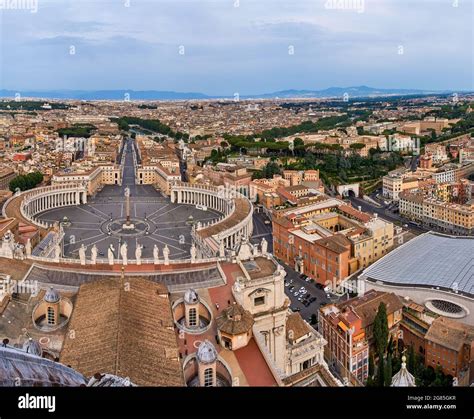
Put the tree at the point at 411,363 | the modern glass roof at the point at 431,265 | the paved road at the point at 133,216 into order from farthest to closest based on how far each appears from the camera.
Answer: the paved road at the point at 133,216, the modern glass roof at the point at 431,265, the tree at the point at 411,363

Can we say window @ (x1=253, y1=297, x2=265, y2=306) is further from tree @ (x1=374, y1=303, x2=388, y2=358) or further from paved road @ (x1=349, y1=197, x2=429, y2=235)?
paved road @ (x1=349, y1=197, x2=429, y2=235)

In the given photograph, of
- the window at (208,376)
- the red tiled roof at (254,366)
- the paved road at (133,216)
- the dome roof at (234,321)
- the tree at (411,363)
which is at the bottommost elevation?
the tree at (411,363)

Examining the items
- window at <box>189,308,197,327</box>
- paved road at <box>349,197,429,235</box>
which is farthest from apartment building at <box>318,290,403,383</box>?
paved road at <box>349,197,429,235</box>

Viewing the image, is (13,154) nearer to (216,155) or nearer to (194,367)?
(216,155)

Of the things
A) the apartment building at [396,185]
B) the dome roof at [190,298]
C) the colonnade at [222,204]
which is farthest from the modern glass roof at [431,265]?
the apartment building at [396,185]

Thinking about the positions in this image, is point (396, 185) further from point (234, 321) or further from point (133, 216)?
point (234, 321)

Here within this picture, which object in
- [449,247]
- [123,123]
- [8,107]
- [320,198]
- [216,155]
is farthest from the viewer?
[8,107]

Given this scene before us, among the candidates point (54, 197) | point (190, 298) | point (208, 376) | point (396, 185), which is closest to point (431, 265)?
point (190, 298)

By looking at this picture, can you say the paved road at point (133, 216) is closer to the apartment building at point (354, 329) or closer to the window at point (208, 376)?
the apartment building at point (354, 329)

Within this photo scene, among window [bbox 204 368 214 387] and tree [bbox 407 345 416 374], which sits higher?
window [bbox 204 368 214 387]
